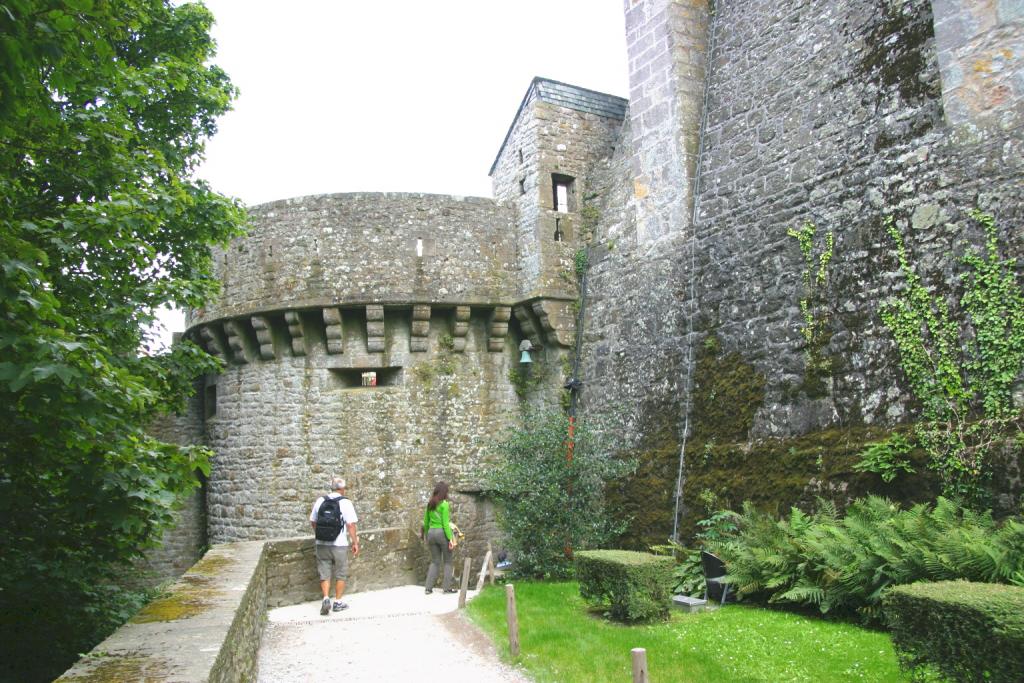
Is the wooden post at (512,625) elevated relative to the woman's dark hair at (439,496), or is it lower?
lower

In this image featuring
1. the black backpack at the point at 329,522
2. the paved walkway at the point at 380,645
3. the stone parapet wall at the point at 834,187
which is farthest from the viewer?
the black backpack at the point at 329,522

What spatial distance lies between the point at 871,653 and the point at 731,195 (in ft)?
20.9

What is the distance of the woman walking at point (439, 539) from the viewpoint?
10297mm

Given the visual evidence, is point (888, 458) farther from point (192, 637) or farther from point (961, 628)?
point (192, 637)

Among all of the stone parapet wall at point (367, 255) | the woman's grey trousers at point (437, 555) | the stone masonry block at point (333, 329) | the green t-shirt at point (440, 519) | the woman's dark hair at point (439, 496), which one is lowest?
the woman's grey trousers at point (437, 555)

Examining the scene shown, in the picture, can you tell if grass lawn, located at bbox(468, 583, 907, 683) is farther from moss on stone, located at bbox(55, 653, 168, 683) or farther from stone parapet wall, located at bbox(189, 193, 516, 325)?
stone parapet wall, located at bbox(189, 193, 516, 325)

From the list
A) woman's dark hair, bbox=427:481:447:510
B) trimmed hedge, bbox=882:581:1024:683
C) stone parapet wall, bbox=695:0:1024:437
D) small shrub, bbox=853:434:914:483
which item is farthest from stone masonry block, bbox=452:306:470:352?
trimmed hedge, bbox=882:581:1024:683

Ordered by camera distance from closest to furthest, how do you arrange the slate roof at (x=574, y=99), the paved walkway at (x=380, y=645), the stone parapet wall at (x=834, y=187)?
the paved walkway at (x=380, y=645) < the stone parapet wall at (x=834, y=187) < the slate roof at (x=574, y=99)

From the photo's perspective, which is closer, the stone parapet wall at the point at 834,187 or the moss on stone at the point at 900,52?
the stone parapet wall at the point at 834,187

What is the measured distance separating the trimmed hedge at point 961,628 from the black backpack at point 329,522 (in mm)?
6506

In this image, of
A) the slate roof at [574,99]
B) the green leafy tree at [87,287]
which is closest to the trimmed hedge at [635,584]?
the green leafy tree at [87,287]

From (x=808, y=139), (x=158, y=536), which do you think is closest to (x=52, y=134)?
(x=158, y=536)

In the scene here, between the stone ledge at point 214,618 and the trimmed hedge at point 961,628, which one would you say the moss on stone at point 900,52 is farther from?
the stone ledge at point 214,618

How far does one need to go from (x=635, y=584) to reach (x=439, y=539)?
12.7 feet
